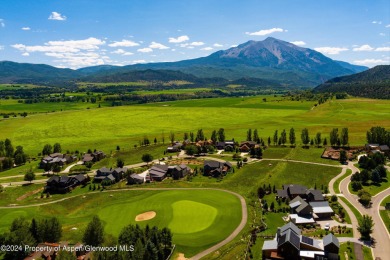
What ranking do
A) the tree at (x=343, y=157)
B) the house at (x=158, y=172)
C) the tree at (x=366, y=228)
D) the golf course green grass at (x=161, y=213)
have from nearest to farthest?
1. the tree at (x=366, y=228)
2. the golf course green grass at (x=161, y=213)
3. the house at (x=158, y=172)
4. the tree at (x=343, y=157)

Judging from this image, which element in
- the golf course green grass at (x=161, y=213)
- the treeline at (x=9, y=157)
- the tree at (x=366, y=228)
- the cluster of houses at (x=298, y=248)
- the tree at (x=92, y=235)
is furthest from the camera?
the treeline at (x=9, y=157)

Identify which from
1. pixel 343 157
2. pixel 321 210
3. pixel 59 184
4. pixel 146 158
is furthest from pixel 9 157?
pixel 343 157

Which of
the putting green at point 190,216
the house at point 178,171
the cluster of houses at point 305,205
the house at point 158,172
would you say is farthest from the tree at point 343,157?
the house at point 158,172

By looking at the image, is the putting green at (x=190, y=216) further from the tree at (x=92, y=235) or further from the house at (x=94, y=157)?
the house at (x=94, y=157)

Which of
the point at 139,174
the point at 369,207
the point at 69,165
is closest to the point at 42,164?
the point at 69,165

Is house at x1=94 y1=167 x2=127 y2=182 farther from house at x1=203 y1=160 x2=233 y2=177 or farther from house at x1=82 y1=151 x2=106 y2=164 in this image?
house at x1=203 y1=160 x2=233 y2=177

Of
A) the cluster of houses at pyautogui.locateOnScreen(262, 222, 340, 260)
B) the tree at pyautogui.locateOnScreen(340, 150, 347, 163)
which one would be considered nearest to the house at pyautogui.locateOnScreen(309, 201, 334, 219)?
the cluster of houses at pyautogui.locateOnScreen(262, 222, 340, 260)
